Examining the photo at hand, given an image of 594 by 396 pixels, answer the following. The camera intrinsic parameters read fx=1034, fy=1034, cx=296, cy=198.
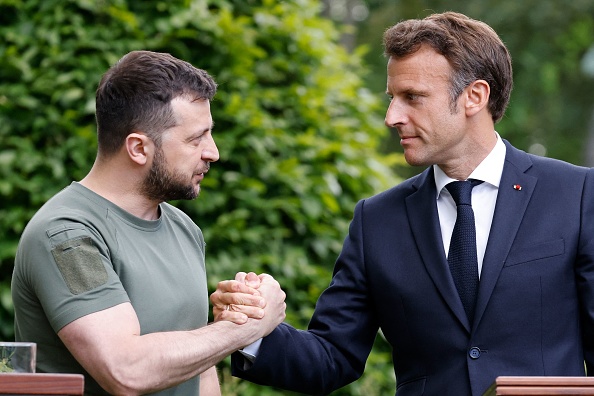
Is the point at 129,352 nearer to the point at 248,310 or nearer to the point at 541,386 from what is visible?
the point at 248,310

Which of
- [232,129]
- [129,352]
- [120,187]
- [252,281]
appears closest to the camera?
[129,352]

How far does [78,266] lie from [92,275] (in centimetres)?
5

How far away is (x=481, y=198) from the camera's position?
3801mm

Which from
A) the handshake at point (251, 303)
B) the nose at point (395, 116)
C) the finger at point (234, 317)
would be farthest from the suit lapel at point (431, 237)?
the finger at point (234, 317)

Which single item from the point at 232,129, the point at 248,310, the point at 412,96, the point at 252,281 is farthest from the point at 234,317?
the point at 232,129

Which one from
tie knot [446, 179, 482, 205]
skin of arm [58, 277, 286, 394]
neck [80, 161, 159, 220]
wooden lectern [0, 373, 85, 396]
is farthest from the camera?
tie knot [446, 179, 482, 205]

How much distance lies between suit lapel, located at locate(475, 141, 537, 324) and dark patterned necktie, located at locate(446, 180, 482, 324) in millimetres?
62

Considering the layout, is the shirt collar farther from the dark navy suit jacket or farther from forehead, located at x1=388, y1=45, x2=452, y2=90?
forehead, located at x1=388, y1=45, x2=452, y2=90

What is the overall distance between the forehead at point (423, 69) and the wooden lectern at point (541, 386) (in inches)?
57.9

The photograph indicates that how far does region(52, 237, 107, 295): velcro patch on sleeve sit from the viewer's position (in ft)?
10.3

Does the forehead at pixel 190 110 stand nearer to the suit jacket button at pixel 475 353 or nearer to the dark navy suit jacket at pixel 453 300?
the dark navy suit jacket at pixel 453 300

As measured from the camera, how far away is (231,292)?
→ 3648 mm

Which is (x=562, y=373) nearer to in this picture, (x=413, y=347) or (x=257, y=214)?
(x=413, y=347)

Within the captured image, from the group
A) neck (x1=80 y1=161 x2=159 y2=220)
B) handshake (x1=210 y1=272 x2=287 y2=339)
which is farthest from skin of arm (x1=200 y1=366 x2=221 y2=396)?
neck (x1=80 y1=161 x2=159 y2=220)
